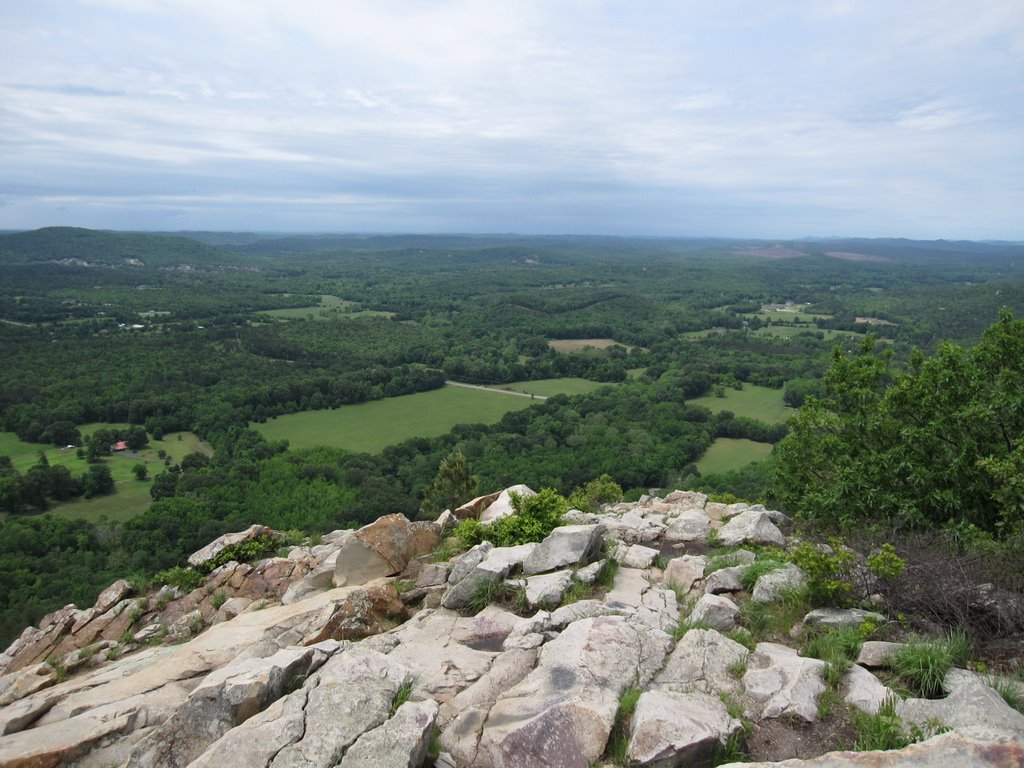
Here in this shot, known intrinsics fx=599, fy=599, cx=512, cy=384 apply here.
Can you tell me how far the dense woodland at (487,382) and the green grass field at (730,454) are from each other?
1.85m

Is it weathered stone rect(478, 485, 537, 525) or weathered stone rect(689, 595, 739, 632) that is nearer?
weathered stone rect(689, 595, 739, 632)

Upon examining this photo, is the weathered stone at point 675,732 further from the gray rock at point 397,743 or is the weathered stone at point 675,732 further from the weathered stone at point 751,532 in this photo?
the weathered stone at point 751,532

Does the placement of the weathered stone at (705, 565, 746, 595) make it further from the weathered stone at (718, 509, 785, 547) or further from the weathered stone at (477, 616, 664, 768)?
the weathered stone at (477, 616, 664, 768)

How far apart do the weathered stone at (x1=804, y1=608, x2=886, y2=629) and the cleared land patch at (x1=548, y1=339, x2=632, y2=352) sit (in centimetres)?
11337

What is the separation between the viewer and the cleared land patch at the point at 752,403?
75.9m

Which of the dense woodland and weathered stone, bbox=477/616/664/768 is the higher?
weathered stone, bbox=477/616/664/768

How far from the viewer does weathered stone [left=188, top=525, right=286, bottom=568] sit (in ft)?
54.4

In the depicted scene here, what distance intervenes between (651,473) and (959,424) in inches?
1762

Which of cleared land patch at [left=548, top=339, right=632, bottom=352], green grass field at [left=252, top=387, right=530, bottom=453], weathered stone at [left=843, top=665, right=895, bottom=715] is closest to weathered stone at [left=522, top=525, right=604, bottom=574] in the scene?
weathered stone at [left=843, top=665, right=895, bottom=715]

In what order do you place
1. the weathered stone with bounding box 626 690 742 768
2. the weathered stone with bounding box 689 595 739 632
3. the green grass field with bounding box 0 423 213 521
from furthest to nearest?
the green grass field with bounding box 0 423 213 521
the weathered stone with bounding box 689 595 739 632
the weathered stone with bounding box 626 690 742 768

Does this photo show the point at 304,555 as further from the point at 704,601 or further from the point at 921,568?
the point at 921,568

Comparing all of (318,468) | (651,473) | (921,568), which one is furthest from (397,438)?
(921,568)

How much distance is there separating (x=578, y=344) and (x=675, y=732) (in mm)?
127541

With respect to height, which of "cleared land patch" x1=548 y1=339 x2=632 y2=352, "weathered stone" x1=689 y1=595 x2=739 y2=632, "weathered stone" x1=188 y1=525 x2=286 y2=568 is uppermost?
"weathered stone" x1=689 y1=595 x2=739 y2=632
